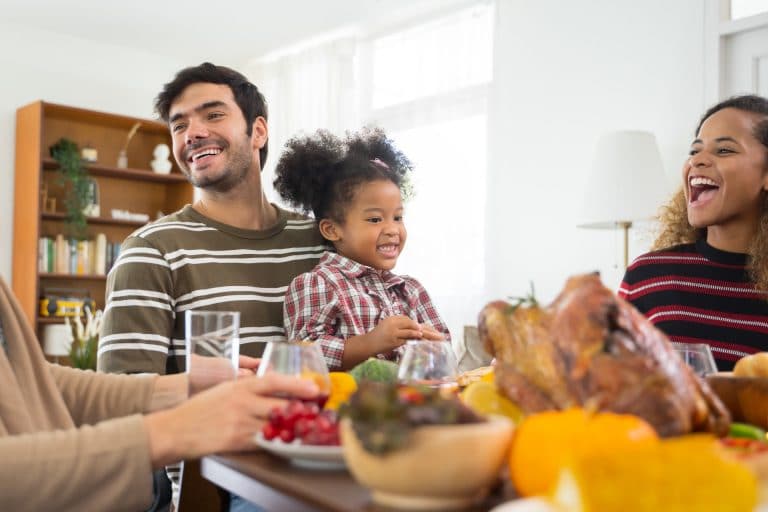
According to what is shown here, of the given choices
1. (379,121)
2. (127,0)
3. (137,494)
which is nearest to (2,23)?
(127,0)

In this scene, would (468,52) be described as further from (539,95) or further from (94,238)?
(94,238)

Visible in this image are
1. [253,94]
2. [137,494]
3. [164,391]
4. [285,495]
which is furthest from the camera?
[253,94]

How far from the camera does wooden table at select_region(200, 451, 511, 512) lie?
2.16 feet

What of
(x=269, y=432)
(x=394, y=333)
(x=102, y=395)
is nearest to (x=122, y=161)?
(x=394, y=333)

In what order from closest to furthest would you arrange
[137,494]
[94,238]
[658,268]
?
[137,494], [658,268], [94,238]

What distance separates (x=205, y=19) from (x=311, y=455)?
5308mm

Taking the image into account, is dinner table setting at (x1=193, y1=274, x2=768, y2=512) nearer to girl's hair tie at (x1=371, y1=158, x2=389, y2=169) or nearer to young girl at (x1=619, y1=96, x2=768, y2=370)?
young girl at (x1=619, y1=96, x2=768, y2=370)

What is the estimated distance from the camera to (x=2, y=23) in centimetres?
562

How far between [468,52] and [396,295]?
124 inches

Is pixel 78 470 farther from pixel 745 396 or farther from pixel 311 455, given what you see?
pixel 745 396

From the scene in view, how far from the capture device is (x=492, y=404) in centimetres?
85

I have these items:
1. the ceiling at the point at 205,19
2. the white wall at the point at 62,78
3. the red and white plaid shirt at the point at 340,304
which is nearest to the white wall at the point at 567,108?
the ceiling at the point at 205,19

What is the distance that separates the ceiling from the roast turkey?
464 centimetres

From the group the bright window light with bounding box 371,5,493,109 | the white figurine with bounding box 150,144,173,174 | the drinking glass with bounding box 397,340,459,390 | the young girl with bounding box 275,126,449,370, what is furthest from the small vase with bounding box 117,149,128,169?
the drinking glass with bounding box 397,340,459,390
